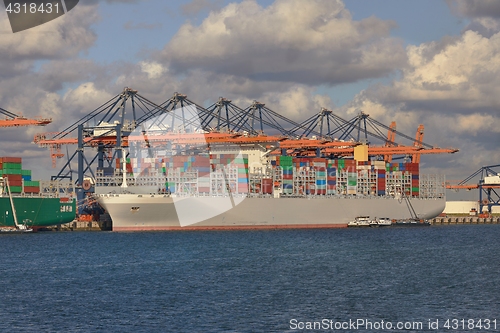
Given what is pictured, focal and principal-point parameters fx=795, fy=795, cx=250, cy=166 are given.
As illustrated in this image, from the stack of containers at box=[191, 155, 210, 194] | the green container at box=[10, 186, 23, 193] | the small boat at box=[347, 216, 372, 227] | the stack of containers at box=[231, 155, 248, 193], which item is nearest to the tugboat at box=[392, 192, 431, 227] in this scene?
the small boat at box=[347, 216, 372, 227]

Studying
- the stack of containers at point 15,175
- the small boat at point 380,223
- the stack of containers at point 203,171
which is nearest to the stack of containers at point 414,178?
the small boat at point 380,223

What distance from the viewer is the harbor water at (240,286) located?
29.2 metres

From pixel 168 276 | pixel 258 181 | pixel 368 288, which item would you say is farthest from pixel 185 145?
pixel 368 288

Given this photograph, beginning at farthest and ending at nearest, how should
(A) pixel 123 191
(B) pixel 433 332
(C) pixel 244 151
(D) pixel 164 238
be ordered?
(C) pixel 244 151 < (A) pixel 123 191 < (D) pixel 164 238 < (B) pixel 433 332

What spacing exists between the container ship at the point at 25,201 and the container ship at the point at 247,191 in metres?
5.38

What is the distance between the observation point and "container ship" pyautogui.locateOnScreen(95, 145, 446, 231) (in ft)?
258

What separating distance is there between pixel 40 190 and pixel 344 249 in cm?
3764

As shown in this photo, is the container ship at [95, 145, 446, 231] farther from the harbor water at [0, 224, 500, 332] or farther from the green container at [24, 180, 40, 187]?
the harbor water at [0, 224, 500, 332]

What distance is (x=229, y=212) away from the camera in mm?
83062

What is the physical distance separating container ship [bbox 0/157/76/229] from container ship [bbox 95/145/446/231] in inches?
212

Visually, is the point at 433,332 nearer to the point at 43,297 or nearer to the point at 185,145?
the point at 43,297

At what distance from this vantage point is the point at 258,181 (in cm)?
8700

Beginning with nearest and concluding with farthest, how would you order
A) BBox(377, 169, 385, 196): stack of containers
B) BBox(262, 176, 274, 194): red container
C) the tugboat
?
1. BBox(262, 176, 274, 194): red container
2. the tugboat
3. BBox(377, 169, 385, 196): stack of containers

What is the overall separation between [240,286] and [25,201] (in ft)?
152
